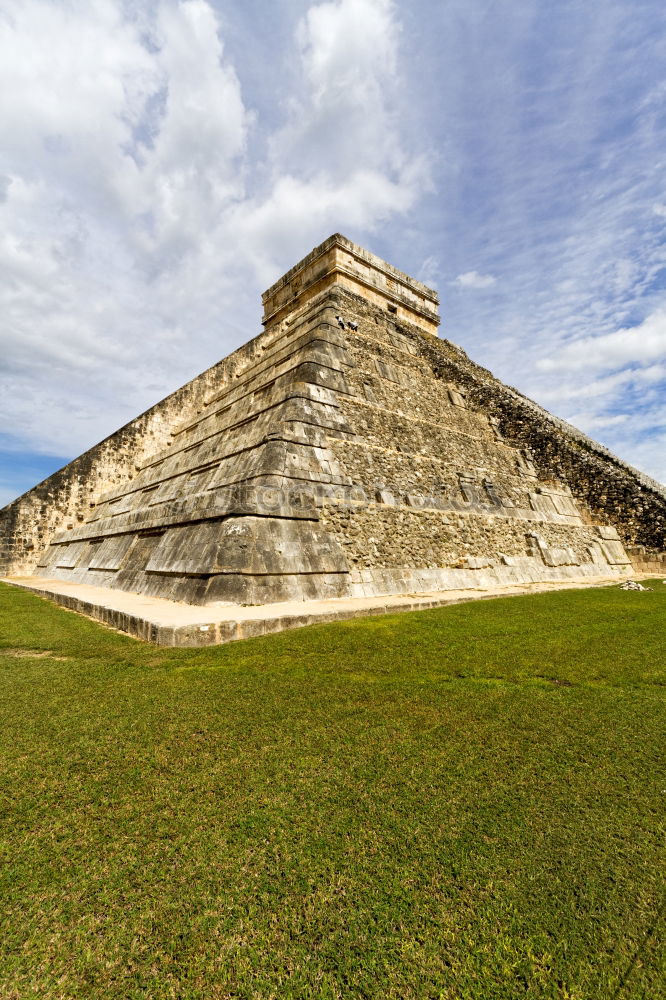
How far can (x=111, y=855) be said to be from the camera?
5.18 ft

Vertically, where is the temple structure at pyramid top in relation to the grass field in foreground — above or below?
above

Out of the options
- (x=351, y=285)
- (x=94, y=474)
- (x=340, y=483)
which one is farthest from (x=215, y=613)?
(x=351, y=285)

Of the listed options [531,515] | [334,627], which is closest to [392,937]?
[334,627]

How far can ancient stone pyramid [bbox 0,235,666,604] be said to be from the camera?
699 cm

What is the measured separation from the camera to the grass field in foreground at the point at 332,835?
119 cm

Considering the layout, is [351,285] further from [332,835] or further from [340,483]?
[332,835]

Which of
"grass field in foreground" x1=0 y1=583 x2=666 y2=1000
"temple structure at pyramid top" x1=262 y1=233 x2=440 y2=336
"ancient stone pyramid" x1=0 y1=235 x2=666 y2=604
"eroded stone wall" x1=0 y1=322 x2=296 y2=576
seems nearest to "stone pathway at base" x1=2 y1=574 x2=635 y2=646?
"ancient stone pyramid" x1=0 y1=235 x2=666 y2=604

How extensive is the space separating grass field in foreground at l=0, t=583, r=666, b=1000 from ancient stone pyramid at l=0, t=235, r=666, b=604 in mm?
3300

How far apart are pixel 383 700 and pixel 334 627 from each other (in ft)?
6.65

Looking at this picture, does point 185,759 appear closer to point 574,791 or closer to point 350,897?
point 350,897

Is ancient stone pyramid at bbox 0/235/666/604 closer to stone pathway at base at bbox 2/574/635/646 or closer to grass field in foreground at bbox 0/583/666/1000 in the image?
stone pathway at base at bbox 2/574/635/646

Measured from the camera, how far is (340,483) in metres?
8.09

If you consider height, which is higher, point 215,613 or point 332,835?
point 215,613

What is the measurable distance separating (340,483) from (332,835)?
6623mm
